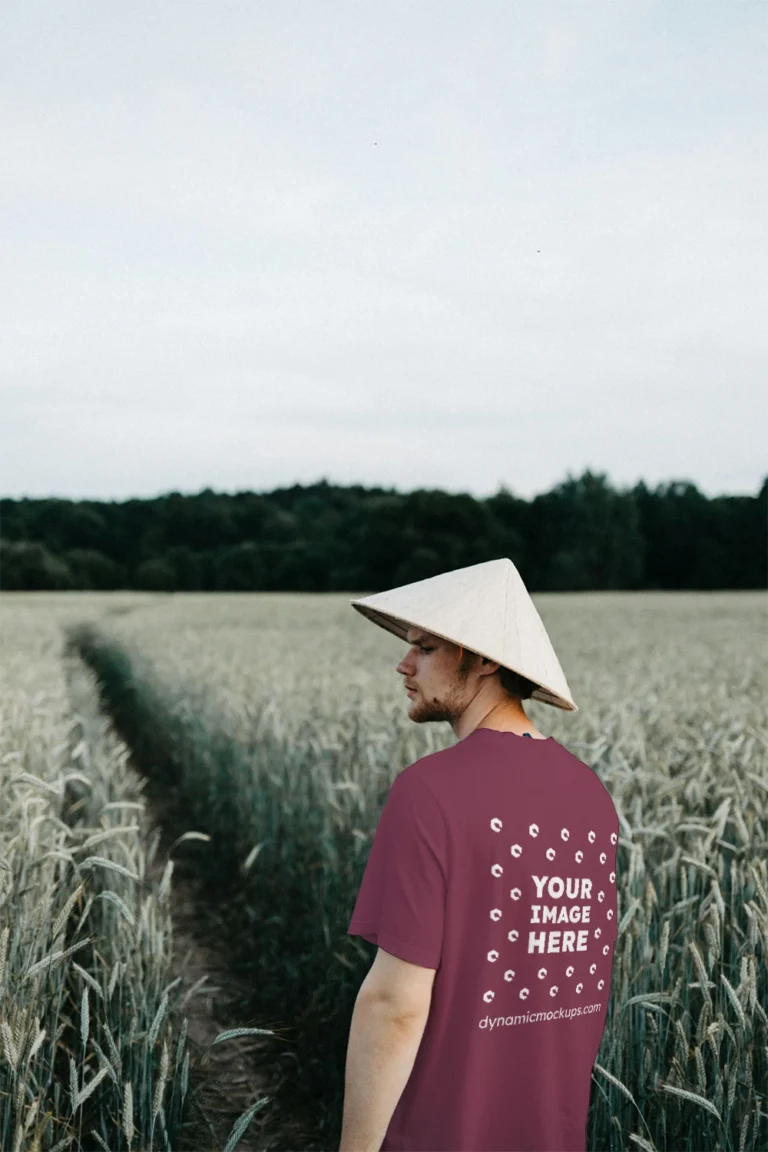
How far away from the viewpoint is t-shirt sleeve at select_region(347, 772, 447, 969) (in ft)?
4.92

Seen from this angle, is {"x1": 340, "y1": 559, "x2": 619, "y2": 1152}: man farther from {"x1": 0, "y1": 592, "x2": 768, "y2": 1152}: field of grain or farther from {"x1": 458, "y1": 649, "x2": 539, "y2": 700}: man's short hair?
{"x1": 0, "y1": 592, "x2": 768, "y2": 1152}: field of grain

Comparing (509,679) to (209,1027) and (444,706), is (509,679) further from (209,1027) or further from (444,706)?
(209,1027)

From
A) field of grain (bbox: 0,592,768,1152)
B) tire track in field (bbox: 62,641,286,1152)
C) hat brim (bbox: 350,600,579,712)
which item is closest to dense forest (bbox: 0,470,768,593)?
field of grain (bbox: 0,592,768,1152)

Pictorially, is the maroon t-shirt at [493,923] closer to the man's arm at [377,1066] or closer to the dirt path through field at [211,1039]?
the man's arm at [377,1066]

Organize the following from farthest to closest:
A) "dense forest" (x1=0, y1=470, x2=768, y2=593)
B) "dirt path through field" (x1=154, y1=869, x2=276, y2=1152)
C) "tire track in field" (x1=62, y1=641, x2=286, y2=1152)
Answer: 1. "dense forest" (x1=0, y1=470, x2=768, y2=593)
2. "dirt path through field" (x1=154, y1=869, x2=276, y2=1152)
3. "tire track in field" (x1=62, y1=641, x2=286, y2=1152)

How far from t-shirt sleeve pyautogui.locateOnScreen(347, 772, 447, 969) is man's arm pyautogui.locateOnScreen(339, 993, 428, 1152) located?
0.34 ft

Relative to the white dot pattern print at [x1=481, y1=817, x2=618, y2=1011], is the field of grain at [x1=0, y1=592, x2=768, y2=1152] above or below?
below

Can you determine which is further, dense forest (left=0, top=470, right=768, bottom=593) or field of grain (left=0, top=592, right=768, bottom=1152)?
dense forest (left=0, top=470, right=768, bottom=593)

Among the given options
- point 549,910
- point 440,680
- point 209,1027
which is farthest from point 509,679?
point 209,1027

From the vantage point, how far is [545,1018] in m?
1.69

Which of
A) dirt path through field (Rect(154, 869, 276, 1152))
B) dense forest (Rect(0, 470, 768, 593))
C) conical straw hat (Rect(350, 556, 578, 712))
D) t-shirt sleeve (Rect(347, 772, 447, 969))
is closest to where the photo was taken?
t-shirt sleeve (Rect(347, 772, 447, 969))

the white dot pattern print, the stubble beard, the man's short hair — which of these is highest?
the man's short hair

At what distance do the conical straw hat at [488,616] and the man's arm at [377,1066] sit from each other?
58 centimetres

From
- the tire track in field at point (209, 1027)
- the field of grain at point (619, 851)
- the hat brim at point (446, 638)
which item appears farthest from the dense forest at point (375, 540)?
the hat brim at point (446, 638)
